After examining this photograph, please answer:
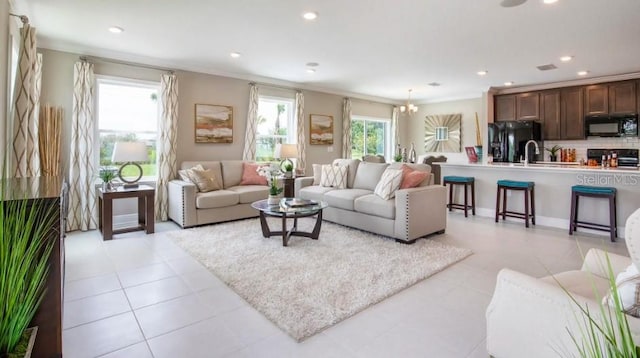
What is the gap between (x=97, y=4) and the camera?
10.9 feet

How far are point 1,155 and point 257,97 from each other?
416 centimetres

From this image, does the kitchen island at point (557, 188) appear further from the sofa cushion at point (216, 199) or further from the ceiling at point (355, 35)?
the sofa cushion at point (216, 199)

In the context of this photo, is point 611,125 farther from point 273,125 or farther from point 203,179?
point 203,179

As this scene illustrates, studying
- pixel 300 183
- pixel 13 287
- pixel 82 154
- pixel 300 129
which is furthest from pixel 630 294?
Result: pixel 300 129

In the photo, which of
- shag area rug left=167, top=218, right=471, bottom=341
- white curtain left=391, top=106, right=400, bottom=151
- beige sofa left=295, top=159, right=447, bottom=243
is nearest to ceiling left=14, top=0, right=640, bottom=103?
beige sofa left=295, top=159, right=447, bottom=243

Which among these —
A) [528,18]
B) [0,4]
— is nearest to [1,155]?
[0,4]

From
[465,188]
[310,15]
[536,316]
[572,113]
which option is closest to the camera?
[536,316]

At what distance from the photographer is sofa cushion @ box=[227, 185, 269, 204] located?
5232 mm

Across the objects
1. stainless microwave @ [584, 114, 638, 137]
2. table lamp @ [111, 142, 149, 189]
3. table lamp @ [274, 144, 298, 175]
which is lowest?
table lamp @ [111, 142, 149, 189]

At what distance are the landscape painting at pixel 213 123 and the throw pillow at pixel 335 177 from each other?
2.02m

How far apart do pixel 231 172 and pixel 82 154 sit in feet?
6.96

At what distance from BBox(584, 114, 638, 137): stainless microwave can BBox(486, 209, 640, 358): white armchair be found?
629 centimetres

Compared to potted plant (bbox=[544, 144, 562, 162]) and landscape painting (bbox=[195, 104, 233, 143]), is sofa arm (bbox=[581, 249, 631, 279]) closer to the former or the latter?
landscape painting (bbox=[195, 104, 233, 143])

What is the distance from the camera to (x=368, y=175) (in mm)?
5191
